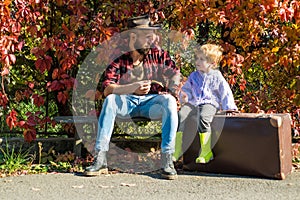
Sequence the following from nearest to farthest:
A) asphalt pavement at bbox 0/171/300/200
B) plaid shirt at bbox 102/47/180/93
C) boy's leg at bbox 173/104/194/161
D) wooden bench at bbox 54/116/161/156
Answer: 1. asphalt pavement at bbox 0/171/300/200
2. boy's leg at bbox 173/104/194/161
3. plaid shirt at bbox 102/47/180/93
4. wooden bench at bbox 54/116/161/156

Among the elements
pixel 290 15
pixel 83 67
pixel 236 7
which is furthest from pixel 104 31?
pixel 290 15

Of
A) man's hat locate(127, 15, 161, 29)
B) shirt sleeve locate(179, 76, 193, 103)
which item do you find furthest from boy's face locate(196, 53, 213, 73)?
man's hat locate(127, 15, 161, 29)

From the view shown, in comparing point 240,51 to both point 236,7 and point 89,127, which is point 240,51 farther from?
point 89,127

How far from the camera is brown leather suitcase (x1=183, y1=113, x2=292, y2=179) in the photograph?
14.4 ft

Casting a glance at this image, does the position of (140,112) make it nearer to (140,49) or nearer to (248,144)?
(140,49)

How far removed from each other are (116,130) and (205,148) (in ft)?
4.21

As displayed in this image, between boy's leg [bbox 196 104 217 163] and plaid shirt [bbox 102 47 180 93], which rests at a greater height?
plaid shirt [bbox 102 47 180 93]

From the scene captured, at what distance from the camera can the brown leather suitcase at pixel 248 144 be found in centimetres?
439

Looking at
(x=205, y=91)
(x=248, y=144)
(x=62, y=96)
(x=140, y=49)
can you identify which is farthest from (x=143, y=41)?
(x=248, y=144)

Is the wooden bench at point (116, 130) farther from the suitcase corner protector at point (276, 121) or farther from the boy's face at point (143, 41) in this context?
the suitcase corner protector at point (276, 121)

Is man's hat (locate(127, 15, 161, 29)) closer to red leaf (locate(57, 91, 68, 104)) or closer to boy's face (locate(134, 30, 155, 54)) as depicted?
boy's face (locate(134, 30, 155, 54))

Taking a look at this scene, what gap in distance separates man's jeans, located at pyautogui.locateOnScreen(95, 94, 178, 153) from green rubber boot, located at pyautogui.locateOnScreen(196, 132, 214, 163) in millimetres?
245

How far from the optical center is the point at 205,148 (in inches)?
182

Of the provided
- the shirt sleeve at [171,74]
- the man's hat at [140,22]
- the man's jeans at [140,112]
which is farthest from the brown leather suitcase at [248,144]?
the man's hat at [140,22]
